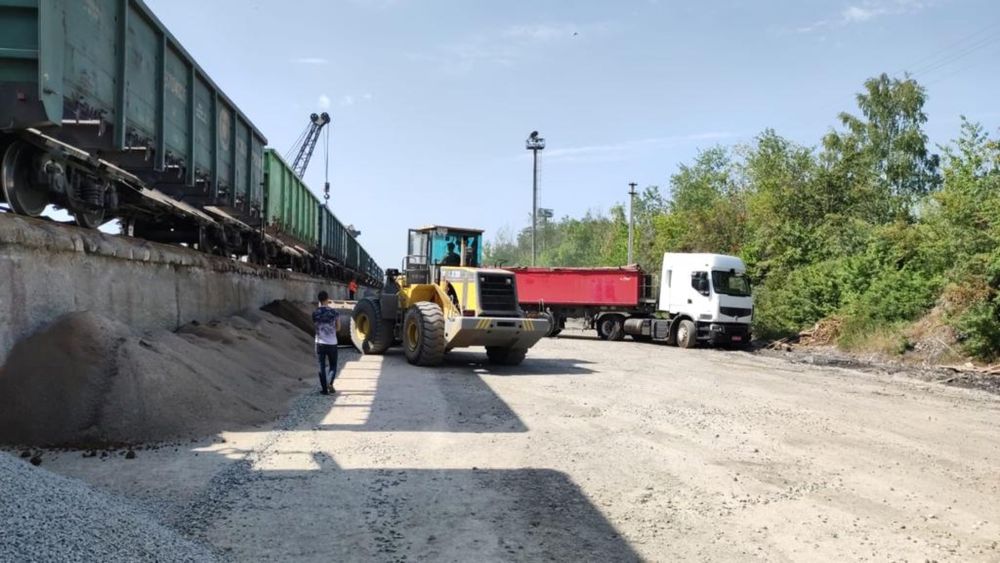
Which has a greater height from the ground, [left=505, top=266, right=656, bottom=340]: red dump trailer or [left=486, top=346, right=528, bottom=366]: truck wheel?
[left=505, top=266, right=656, bottom=340]: red dump trailer

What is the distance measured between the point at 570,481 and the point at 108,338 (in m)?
4.76

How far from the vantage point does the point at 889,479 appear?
610 cm

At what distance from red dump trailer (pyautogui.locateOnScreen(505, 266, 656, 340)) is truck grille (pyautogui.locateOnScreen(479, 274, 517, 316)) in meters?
11.0

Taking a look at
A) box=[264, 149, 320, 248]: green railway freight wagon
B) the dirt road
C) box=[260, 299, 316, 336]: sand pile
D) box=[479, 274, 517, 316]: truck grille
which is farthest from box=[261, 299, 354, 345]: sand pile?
→ the dirt road

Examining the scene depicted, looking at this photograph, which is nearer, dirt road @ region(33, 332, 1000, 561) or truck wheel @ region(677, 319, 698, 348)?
dirt road @ region(33, 332, 1000, 561)

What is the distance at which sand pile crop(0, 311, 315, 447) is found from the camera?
20.1 ft

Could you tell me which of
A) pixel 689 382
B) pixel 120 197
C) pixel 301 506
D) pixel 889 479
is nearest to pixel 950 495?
pixel 889 479

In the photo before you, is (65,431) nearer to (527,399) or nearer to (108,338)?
(108,338)

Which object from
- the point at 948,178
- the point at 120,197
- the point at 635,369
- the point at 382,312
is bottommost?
the point at 635,369

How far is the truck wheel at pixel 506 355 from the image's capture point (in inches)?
562

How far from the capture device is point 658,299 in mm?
24625

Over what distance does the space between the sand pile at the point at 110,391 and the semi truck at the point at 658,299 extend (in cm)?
1558

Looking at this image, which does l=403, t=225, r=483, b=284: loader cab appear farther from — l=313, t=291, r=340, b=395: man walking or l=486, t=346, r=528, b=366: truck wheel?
l=313, t=291, r=340, b=395: man walking

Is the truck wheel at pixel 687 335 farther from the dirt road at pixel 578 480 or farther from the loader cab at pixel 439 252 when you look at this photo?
the dirt road at pixel 578 480
